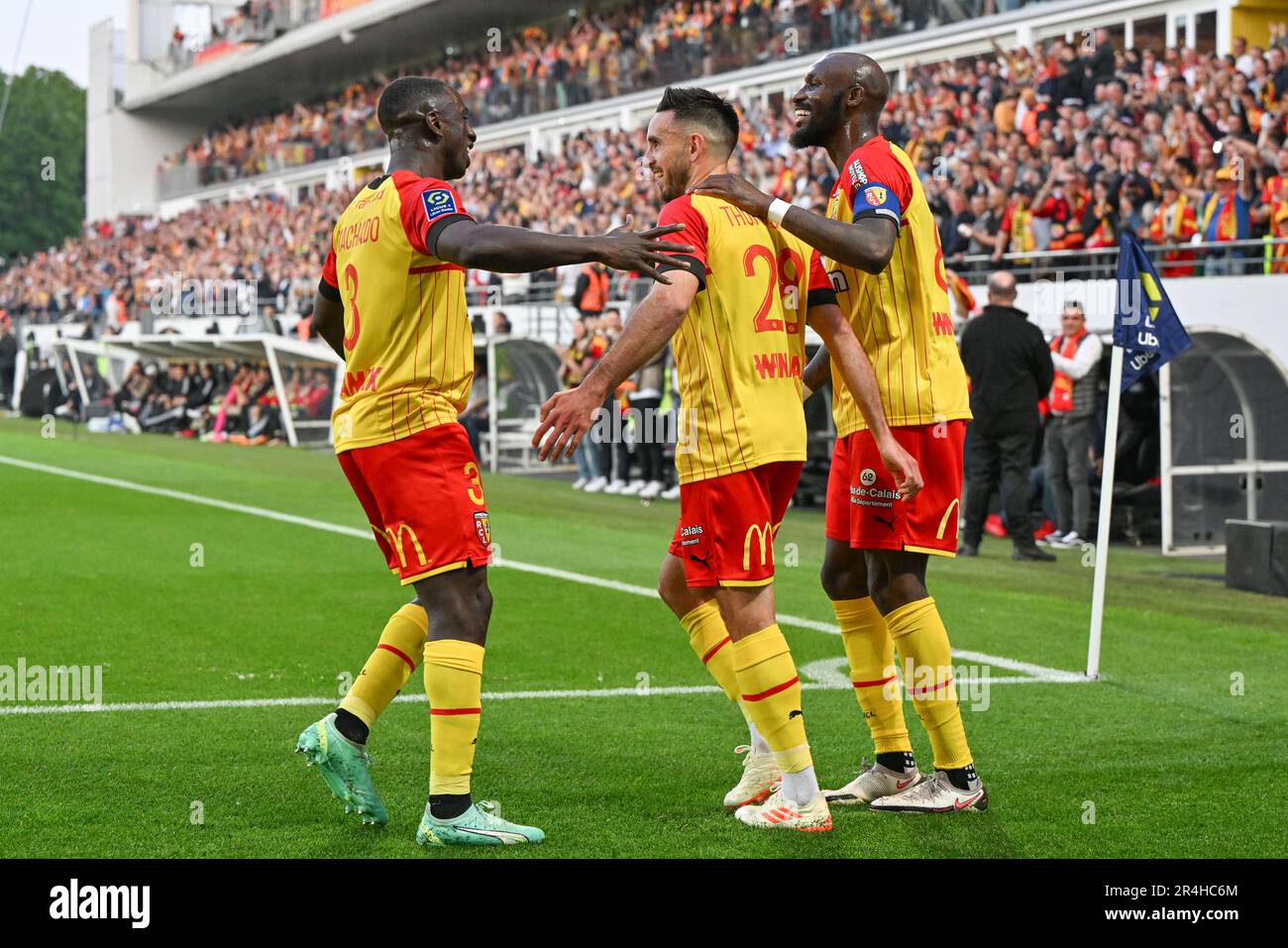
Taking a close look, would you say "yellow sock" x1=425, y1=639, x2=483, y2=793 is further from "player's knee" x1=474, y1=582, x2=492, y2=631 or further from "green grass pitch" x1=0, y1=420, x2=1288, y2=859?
"green grass pitch" x1=0, y1=420, x2=1288, y2=859

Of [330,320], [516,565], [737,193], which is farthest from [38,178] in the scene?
[737,193]

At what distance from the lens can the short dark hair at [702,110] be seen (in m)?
4.97

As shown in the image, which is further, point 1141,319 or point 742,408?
point 1141,319

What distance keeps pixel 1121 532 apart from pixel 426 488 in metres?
11.1

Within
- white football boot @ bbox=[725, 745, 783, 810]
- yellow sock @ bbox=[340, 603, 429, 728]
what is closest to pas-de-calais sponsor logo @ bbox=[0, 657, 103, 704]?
yellow sock @ bbox=[340, 603, 429, 728]

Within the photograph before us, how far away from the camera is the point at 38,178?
79.8 meters

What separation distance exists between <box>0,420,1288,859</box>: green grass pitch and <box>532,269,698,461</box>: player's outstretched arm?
3.89ft

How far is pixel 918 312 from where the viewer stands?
5.22 meters

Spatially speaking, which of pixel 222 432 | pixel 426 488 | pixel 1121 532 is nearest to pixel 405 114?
pixel 426 488

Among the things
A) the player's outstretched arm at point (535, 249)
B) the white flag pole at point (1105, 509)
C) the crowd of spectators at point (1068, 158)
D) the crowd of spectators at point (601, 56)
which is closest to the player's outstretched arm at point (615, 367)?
the player's outstretched arm at point (535, 249)

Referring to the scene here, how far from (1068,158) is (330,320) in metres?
14.1

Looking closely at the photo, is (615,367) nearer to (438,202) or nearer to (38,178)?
(438,202)
